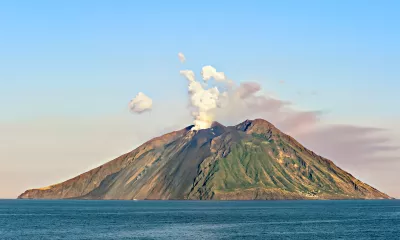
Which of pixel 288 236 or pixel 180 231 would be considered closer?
pixel 288 236

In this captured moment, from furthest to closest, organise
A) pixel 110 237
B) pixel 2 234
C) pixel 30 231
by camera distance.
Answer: pixel 30 231 → pixel 2 234 → pixel 110 237

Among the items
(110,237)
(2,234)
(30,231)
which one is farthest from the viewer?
(30,231)

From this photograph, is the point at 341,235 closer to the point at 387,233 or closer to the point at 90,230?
the point at 387,233

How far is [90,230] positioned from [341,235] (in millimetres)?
77573

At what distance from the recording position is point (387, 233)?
7274 inches

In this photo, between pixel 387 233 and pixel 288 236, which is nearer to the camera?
pixel 288 236

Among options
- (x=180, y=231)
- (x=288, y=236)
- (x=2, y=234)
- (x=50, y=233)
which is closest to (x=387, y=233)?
(x=288, y=236)

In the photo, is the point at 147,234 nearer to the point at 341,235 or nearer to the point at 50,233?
the point at 50,233

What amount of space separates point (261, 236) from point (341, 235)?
24244 mm

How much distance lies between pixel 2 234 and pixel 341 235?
100 meters

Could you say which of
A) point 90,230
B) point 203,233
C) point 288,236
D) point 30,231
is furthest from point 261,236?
point 30,231

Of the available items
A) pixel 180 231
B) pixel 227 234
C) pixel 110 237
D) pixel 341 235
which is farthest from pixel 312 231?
pixel 110 237

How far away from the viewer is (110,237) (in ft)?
556

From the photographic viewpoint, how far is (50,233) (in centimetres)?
18275
